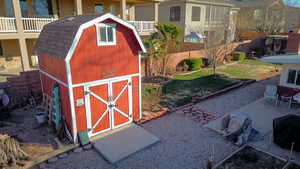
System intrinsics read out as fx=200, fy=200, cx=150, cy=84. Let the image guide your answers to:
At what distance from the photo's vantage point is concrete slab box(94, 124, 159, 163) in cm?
676

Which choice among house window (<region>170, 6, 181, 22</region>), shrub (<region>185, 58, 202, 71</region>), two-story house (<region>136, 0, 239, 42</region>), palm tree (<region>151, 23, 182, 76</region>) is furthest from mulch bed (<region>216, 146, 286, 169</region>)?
house window (<region>170, 6, 181, 22</region>)

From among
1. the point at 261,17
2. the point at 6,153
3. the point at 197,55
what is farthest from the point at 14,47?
the point at 261,17

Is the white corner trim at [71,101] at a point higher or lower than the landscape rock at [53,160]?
higher

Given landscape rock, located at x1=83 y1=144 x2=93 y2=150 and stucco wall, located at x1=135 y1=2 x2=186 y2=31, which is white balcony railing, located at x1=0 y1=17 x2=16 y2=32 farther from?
stucco wall, located at x1=135 y1=2 x2=186 y2=31

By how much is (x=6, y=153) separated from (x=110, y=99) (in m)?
3.73

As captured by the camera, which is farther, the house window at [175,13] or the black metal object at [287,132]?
the house window at [175,13]

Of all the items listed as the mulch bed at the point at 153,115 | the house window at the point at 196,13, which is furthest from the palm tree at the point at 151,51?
the house window at the point at 196,13

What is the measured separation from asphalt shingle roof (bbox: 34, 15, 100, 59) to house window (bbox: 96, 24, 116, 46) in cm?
45

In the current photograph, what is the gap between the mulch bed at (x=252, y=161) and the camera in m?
6.05

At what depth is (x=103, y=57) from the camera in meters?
7.36

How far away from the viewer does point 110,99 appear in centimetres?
794

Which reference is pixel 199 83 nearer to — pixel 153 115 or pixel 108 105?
pixel 153 115

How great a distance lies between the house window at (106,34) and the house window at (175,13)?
2075cm

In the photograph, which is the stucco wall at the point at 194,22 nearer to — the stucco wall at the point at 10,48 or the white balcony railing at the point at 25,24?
the white balcony railing at the point at 25,24
